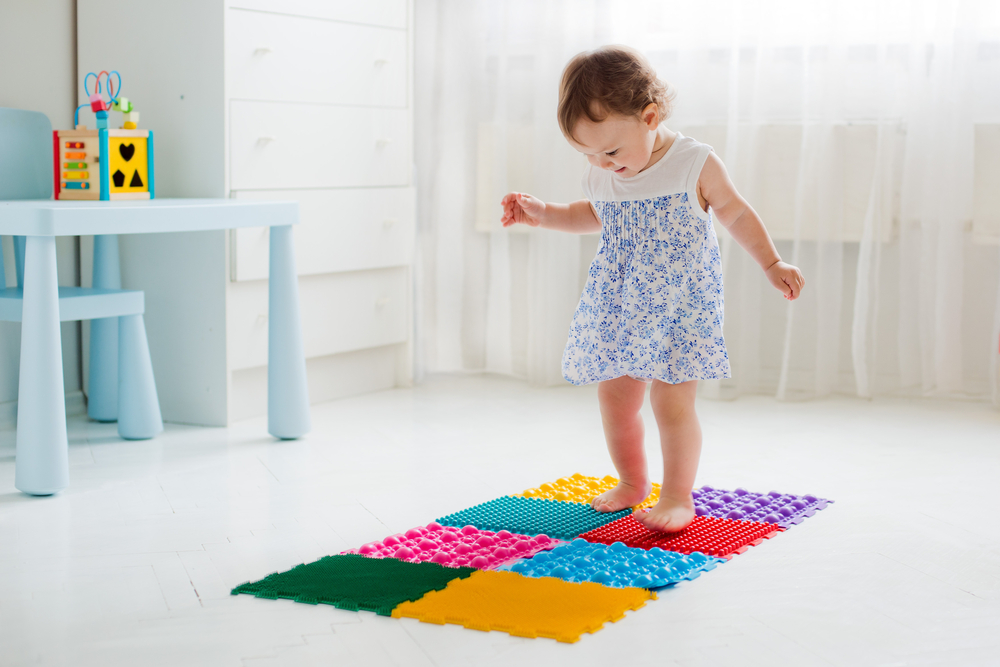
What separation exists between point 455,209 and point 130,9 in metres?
0.97

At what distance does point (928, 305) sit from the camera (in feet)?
8.11

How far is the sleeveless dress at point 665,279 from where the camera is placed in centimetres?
148

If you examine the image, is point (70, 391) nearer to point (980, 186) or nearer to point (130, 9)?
point (130, 9)

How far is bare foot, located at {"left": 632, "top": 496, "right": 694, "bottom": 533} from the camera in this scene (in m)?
1.46

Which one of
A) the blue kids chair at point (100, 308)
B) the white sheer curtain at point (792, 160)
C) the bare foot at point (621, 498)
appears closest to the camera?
the bare foot at point (621, 498)

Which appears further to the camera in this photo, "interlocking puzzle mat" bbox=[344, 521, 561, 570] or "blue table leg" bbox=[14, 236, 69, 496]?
"blue table leg" bbox=[14, 236, 69, 496]

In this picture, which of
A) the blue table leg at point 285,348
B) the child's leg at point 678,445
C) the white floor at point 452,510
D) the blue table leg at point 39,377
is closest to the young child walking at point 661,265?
the child's leg at point 678,445

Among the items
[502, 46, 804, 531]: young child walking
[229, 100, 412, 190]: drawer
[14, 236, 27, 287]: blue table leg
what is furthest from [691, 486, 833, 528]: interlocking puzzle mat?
[14, 236, 27, 287]: blue table leg

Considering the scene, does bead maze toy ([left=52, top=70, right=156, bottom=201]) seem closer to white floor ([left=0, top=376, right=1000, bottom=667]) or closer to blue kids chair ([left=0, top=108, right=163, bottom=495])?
blue kids chair ([left=0, top=108, right=163, bottom=495])

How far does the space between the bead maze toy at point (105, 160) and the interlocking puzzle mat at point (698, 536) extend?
47.0 inches

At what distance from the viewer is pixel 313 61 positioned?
2357 millimetres

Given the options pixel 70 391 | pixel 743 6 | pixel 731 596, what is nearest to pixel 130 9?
pixel 70 391

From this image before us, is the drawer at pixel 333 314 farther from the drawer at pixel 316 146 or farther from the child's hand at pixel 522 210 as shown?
the child's hand at pixel 522 210

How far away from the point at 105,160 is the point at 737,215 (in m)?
1.22
